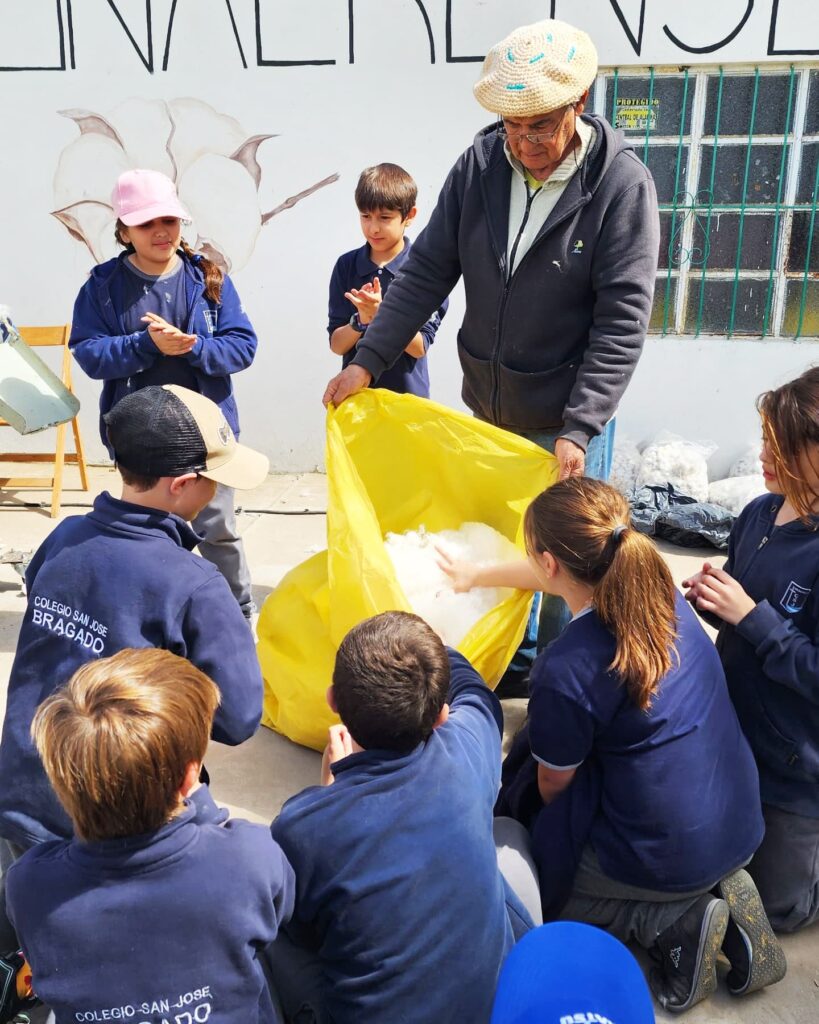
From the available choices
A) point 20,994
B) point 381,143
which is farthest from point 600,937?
point 381,143

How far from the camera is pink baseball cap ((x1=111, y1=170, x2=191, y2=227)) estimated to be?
117 inches

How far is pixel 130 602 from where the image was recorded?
68.5 inches

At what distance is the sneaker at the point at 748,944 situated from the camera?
6.19ft

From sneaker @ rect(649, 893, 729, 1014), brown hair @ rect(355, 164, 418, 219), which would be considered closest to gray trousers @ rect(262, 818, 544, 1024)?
sneaker @ rect(649, 893, 729, 1014)

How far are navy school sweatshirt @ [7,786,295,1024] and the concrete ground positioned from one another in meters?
1.04

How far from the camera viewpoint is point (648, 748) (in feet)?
6.02

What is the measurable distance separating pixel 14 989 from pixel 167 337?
6.25 feet

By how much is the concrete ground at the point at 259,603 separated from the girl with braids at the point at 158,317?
89 centimetres

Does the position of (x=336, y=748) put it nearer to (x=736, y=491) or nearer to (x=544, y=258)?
(x=544, y=258)

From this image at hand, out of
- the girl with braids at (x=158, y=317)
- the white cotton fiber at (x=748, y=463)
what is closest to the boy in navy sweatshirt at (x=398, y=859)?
the girl with braids at (x=158, y=317)

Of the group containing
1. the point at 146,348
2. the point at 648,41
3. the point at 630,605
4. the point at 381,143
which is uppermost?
the point at 648,41

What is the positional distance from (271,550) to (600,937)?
3252mm

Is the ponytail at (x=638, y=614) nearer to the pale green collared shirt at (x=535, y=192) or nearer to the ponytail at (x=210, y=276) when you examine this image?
the pale green collared shirt at (x=535, y=192)

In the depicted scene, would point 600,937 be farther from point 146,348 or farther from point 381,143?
point 381,143
